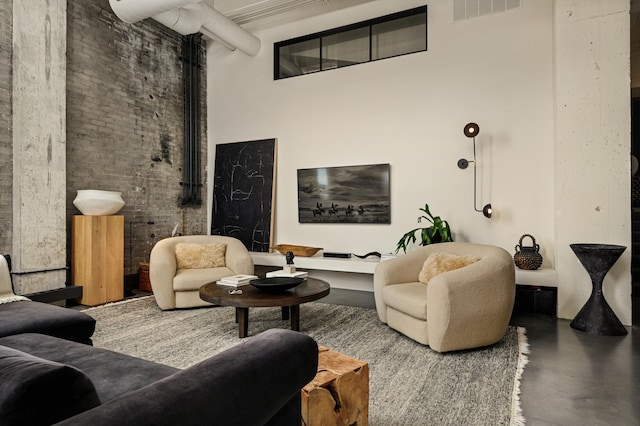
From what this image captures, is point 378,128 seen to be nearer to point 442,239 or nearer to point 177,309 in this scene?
point 442,239

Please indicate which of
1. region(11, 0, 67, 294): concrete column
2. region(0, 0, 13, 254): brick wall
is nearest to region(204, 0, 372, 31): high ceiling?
region(11, 0, 67, 294): concrete column

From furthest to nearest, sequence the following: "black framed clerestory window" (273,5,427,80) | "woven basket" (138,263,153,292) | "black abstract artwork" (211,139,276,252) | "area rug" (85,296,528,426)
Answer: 1. "black abstract artwork" (211,139,276,252)
2. "woven basket" (138,263,153,292)
3. "black framed clerestory window" (273,5,427,80)
4. "area rug" (85,296,528,426)

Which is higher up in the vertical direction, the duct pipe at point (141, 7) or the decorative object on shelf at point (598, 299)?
the duct pipe at point (141, 7)

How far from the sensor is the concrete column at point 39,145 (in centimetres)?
421

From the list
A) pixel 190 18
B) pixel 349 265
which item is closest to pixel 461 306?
pixel 349 265

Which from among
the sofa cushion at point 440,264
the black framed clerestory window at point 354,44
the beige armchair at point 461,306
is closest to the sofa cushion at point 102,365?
the beige armchair at point 461,306

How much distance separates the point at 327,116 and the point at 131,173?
289 centimetres

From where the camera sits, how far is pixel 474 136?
15.2 ft

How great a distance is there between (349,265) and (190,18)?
12.6ft

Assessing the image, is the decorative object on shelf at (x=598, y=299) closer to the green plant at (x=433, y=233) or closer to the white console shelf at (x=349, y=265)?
the white console shelf at (x=349, y=265)

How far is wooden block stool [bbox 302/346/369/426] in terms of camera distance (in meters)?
1.54

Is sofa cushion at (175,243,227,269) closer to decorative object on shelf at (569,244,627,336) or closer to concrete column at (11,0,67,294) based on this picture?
concrete column at (11,0,67,294)

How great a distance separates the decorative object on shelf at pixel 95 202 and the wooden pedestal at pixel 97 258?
0.09 meters

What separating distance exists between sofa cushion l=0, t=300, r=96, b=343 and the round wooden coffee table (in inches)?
37.2
